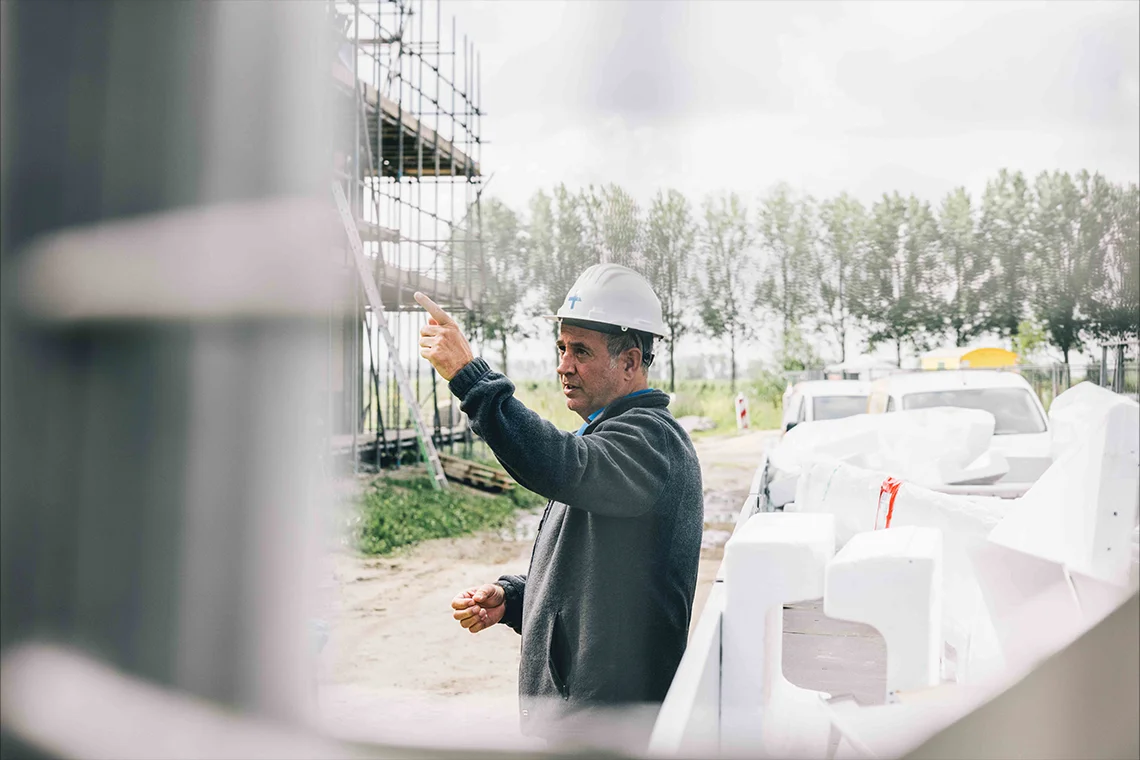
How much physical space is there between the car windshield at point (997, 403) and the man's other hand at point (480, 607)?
85 cm

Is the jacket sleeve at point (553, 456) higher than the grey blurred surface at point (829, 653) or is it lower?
higher

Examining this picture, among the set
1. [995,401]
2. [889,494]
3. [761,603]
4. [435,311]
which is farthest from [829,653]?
[435,311]

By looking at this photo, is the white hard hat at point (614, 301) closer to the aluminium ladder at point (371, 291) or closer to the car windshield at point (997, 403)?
the aluminium ladder at point (371, 291)

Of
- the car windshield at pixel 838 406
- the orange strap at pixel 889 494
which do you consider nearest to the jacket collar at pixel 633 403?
the orange strap at pixel 889 494

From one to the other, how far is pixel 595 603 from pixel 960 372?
1.80 feet

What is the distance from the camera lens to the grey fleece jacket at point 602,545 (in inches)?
45.0

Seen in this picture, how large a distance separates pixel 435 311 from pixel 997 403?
144cm

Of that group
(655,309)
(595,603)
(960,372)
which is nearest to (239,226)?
(655,309)

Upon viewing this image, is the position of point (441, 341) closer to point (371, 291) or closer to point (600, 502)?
point (371, 291)

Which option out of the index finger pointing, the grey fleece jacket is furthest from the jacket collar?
the index finger pointing

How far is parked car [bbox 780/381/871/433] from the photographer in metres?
1.61

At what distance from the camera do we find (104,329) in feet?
3.02

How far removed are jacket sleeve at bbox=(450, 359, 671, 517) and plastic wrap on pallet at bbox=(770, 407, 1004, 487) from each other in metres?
1.24

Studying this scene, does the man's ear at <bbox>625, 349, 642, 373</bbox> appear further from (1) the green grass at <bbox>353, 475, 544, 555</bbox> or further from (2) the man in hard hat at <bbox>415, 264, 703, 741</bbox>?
(1) the green grass at <bbox>353, 475, 544, 555</bbox>
